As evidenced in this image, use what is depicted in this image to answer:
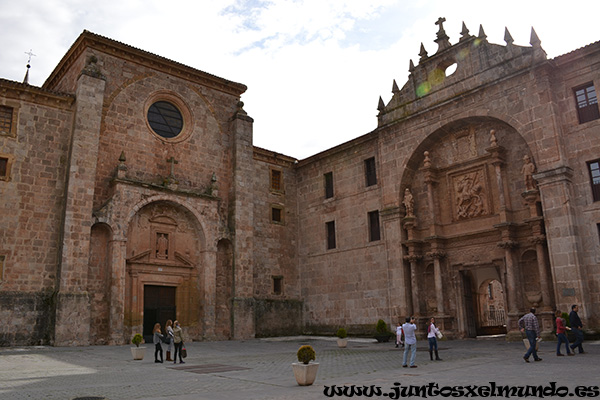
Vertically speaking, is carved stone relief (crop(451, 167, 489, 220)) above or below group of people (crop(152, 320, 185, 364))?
above

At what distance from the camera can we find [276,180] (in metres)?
31.1

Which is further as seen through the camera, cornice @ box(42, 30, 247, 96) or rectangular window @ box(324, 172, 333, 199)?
rectangular window @ box(324, 172, 333, 199)

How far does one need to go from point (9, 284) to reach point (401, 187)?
1813 centimetres

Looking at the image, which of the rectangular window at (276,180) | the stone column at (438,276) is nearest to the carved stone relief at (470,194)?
the stone column at (438,276)

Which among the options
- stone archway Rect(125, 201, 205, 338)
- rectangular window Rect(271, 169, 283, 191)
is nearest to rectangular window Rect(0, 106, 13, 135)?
stone archway Rect(125, 201, 205, 338)

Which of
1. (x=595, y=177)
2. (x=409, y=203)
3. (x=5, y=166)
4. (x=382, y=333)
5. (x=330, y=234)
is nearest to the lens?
(x=595, y=177)

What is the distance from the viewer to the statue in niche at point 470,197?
73.6 feet

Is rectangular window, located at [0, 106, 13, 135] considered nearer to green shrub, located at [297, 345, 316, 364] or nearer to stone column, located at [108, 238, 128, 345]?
stone column, located at [108, 238, 128, 345]

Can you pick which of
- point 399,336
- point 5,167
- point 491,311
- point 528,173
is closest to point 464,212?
point 528,173

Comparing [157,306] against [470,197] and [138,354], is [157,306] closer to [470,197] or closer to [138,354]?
[138,354]

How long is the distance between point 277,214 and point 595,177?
1740cm

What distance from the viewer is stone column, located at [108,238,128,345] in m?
21.4

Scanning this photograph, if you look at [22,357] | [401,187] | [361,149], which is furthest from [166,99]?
[22,357]

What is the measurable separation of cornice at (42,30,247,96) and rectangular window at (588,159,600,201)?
1895 centimetres
